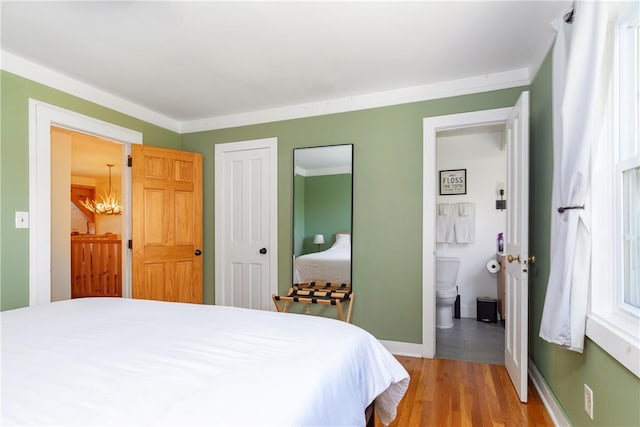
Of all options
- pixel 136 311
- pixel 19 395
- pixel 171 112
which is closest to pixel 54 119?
pixel 171 112

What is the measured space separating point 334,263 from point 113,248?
13.4 ft

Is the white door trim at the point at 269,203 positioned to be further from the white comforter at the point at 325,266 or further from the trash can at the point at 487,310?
the trash can at the point at 487,310

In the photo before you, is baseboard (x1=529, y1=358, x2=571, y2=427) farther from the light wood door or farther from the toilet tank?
the light wood door

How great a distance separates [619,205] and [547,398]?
4.45 ft

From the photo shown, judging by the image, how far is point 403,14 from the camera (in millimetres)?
1896

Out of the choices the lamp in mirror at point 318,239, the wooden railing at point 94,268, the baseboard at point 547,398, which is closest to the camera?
the baseboard at point 547,398

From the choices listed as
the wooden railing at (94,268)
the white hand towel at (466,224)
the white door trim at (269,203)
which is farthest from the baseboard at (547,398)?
the wooden railing at (94,268)

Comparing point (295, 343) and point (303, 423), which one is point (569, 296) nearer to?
point (295, 343)

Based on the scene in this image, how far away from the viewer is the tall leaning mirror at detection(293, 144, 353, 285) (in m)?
3.15

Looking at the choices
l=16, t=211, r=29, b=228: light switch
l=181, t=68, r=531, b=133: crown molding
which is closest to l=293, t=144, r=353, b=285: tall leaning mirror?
l=181, t=68, r=531, b=133: crown molding

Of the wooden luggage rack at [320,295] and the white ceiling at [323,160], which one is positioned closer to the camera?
the wooden luggage rack at [320,295]

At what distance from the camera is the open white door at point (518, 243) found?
2082 millimetres

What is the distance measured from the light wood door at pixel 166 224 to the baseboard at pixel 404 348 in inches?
84.7

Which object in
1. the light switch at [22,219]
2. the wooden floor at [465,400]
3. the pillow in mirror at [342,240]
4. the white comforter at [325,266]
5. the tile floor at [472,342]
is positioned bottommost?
the tile floor at [472,342]
